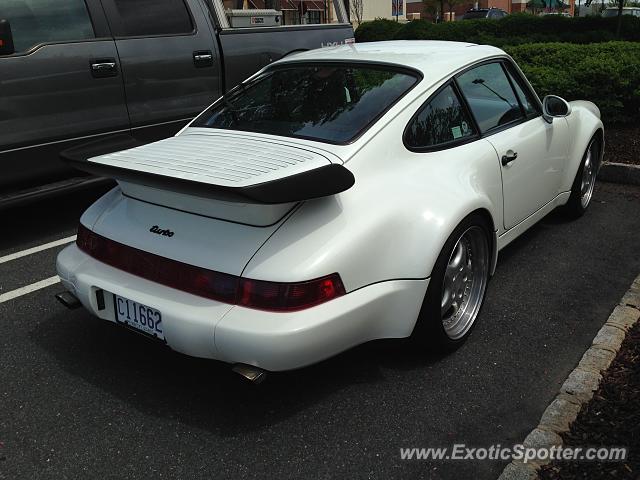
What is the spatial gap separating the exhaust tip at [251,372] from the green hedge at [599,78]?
254 inches

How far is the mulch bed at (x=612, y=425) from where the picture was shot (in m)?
2.41

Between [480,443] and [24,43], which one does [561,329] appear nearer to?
[480,443]

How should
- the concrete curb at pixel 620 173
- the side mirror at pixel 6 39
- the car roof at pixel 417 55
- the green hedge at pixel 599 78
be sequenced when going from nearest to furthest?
the car roof at pixel 417 55 → the side mirror at pixel 6 39 → the concrete curb at pixel 620 173 → the green hedge at pixel 599 78

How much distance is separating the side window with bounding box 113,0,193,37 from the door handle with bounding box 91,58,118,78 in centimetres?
29

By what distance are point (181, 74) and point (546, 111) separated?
121 inches

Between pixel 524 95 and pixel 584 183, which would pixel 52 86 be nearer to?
pixel 524 95

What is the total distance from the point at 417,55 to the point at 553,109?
1239 mm

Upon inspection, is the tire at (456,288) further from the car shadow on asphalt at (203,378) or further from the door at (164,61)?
the door at (164,61)

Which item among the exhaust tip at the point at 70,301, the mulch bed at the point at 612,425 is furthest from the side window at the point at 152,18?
the mulch bed at the point at 612,425

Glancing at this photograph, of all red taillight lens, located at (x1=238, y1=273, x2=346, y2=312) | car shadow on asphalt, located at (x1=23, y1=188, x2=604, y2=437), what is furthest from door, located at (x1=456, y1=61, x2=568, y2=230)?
red taillight lens, located at (x1=238, y1=273, x2=346, y2=312)

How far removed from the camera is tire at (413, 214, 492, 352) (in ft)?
9.59

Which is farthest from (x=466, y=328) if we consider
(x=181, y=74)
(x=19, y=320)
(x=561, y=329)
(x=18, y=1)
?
(x=18, y=1)

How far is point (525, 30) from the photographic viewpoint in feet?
61.8

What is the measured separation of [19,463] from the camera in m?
2.55
